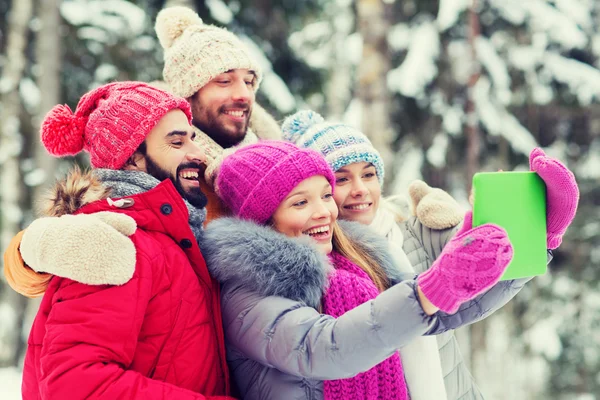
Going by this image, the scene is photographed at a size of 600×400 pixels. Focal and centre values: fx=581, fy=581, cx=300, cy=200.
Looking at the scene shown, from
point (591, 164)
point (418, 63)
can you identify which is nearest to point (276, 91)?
point (418, 63)

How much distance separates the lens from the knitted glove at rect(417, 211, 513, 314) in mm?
1632

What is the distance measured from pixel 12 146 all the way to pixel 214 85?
300 inches

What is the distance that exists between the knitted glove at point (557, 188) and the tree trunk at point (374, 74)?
409cm

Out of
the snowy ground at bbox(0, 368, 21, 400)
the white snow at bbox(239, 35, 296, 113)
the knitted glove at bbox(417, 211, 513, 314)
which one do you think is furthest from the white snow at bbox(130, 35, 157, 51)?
the knitted glove at bbox(417, 211, 513, 314)

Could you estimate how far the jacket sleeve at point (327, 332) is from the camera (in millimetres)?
1772

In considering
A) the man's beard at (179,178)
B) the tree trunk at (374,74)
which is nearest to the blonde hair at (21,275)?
the man's beard at (179,178)

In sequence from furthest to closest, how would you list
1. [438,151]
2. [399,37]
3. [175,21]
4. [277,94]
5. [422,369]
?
1. [399,37]
2. [438,151]
3. [277,94]
4. [175,21]
5. [422,369]

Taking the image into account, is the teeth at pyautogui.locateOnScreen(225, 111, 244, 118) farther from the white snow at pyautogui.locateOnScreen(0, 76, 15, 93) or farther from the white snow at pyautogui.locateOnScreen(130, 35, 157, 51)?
the white snow at pyautogui.locateOnScreen(0, 76, 15, 93)

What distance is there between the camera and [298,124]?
10.4ft

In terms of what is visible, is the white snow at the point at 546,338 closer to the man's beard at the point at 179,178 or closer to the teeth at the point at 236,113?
the teeth at the point at 236,113

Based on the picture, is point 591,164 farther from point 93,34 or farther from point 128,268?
point 128,268

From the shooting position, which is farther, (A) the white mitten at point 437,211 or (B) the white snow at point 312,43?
(B) the white snow at point 312,43

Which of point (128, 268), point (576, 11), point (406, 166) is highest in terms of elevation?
point (128, 268)

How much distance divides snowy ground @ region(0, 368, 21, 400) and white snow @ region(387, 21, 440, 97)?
6.11 m
